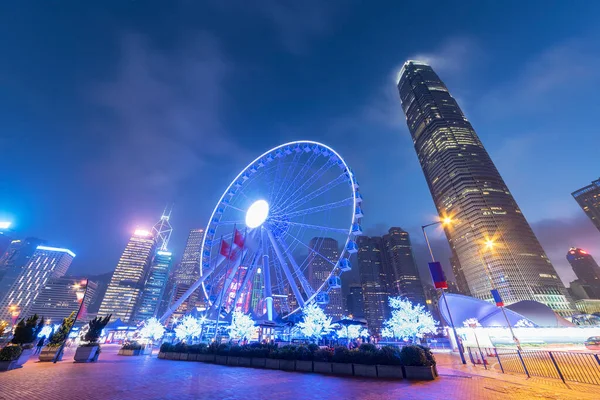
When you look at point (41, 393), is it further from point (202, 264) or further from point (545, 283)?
point (545, 283)

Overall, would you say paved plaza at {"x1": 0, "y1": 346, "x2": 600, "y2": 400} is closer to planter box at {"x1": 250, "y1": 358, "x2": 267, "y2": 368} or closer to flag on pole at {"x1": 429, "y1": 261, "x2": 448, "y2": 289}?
planter box at {"x1": 250, "y1": 358, "x2": 267, "y2": 368}

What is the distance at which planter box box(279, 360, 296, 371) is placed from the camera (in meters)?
15.4

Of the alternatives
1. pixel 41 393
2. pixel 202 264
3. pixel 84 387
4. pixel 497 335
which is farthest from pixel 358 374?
pixel 497 335

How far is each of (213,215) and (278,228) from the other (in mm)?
12785

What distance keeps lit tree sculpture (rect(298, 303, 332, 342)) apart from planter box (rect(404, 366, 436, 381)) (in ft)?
53.1

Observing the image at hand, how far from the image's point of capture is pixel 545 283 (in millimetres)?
111375

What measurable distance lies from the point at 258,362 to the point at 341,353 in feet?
19.4

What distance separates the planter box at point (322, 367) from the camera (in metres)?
14.3

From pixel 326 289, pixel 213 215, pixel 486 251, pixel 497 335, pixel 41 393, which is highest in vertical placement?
pixel 486 251

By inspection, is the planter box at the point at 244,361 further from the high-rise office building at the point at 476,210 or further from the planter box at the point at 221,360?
the high-rise office building at the point at 476,210

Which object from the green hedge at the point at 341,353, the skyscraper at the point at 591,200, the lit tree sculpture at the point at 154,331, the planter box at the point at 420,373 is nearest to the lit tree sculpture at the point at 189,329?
the lit tree sculpture at the point at 154,331

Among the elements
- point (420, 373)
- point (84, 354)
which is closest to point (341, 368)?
point (420, 373)

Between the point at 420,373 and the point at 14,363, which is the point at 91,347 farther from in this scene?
the point at 420,373

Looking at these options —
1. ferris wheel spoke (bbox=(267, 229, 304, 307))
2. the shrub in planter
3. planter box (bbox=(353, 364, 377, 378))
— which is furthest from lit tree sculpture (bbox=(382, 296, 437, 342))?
the shrub in planter
